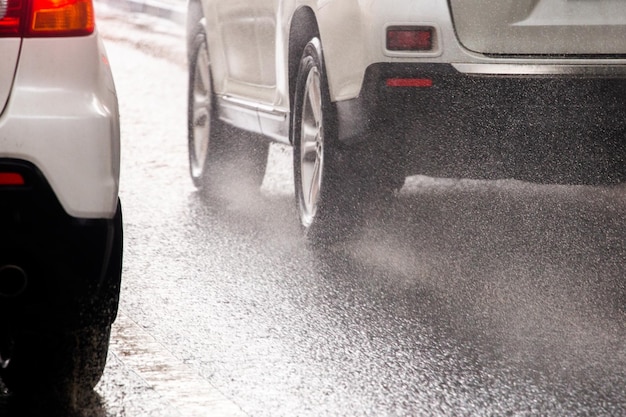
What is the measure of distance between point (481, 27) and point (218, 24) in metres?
2.40

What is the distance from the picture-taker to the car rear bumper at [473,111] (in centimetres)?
589

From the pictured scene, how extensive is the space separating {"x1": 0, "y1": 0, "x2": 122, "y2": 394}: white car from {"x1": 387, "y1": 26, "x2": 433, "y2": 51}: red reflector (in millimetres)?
1902

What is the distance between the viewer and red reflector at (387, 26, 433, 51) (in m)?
5.85

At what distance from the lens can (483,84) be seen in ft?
19.3

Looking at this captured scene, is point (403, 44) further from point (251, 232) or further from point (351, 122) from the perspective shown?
point (251, 232)

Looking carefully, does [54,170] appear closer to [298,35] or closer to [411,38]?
[411,38]

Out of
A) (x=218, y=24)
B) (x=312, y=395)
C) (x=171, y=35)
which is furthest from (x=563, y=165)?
(x=171, y=35)

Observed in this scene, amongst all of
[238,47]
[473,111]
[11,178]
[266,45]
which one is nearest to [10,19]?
[11,178]

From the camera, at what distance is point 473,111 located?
5.98 m

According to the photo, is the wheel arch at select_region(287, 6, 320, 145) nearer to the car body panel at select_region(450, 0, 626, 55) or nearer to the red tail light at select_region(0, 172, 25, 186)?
the car body panel at select_region(450, 0, 626, 55)

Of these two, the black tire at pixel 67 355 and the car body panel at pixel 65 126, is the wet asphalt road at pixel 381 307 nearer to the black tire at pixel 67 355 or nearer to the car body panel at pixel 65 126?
the black tire at pixel 67 355

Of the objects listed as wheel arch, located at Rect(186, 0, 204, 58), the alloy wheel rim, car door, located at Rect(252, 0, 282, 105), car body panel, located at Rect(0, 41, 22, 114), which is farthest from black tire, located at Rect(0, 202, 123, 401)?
wheel arch, located at Rect(186, 0, 204, 58)

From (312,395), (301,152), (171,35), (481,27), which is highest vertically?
(481,27)

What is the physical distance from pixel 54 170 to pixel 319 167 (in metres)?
2.70
